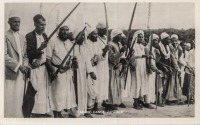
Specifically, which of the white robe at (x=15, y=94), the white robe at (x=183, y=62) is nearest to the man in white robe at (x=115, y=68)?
the white robe at (x=183, y=62)

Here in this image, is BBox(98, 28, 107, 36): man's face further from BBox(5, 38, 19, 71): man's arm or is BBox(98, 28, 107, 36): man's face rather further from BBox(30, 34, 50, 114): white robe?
BBox(5, 38, 19, 71): man's arm

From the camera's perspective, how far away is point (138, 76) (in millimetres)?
1298

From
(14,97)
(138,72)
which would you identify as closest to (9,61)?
(14,97)

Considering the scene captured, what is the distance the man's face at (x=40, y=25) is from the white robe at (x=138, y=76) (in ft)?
1.22

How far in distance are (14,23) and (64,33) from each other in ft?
0.67

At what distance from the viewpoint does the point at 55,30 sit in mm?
1289

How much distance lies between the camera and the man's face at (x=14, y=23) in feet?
4.24

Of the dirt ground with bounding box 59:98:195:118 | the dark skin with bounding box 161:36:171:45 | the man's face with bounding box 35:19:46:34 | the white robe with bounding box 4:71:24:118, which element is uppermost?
the man's face with bounding box 35:19:46:34

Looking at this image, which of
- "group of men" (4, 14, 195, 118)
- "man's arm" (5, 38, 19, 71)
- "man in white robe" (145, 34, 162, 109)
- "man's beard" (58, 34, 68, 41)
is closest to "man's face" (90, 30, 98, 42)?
"group of men" (4, 14, 195, 118)

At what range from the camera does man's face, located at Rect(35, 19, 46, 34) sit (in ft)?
4.23

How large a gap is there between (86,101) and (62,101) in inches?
3.7

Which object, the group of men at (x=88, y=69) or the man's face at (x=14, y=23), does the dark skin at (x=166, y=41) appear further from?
the man's face at (x=14, y=23)

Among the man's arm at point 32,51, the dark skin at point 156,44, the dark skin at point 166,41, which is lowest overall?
the man's arm at point 32,51

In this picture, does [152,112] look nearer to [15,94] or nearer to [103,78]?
[103,78]
